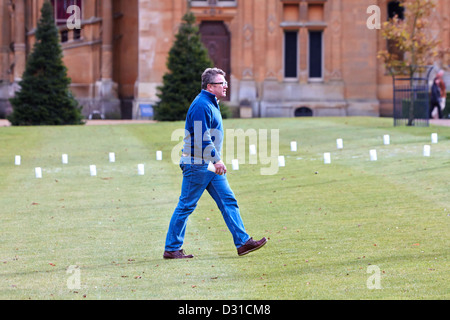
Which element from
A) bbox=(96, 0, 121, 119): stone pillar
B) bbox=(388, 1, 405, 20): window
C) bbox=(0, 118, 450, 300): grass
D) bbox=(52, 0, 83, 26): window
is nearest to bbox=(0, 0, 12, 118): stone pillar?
bbox=(52, 0, 83, 26): window

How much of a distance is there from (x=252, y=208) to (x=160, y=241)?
11.5 feet

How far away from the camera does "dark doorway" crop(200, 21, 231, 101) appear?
44250 mm

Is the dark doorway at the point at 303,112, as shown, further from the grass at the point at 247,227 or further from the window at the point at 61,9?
the grass at the point at 247,227

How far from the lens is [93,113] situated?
45406 mm

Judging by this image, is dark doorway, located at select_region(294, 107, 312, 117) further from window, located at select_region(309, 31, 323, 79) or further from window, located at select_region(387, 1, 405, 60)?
window, located at select_region(387, 1, 405, 60)

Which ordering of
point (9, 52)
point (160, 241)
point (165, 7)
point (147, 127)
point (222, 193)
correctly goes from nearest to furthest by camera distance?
point (222, 193)
point (160, 241)
point (147, 127)
point (165, 7)
point (9, 52)

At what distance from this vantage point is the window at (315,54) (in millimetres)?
44562

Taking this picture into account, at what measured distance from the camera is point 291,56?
146ft

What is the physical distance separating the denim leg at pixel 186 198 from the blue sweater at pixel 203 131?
0.14 meters

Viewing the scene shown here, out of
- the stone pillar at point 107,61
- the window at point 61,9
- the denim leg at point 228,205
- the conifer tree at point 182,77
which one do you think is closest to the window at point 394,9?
the conifer tree at point 182,77

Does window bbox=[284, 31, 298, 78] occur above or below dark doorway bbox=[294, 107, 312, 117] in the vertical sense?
above

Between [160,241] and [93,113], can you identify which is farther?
[93,113]
